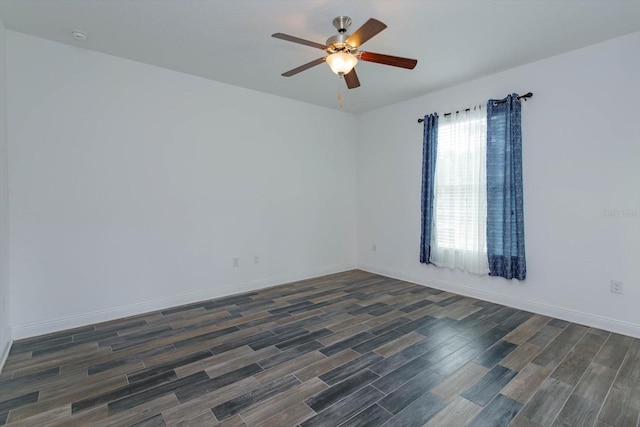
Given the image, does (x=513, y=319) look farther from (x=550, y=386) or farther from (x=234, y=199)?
(x=234, y=199)

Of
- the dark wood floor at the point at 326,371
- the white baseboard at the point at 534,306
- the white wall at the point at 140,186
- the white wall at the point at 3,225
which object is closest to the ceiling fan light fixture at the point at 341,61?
the white wall at the point at 140,186

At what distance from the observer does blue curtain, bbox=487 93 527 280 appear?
349cm

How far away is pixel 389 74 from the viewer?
3.64 meters

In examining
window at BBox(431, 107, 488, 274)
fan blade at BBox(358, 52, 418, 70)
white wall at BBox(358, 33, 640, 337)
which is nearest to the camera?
fan blade at BBox(358, 52, 418, 70)

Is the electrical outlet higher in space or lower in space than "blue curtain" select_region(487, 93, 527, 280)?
lower

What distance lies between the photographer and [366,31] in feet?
6.89

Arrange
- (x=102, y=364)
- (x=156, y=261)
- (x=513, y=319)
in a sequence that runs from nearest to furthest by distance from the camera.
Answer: (x=102, y=364)
(x=513, y=319)
(x=156, y=261)

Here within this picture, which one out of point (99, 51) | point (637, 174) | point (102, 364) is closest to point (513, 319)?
point (637, 174)

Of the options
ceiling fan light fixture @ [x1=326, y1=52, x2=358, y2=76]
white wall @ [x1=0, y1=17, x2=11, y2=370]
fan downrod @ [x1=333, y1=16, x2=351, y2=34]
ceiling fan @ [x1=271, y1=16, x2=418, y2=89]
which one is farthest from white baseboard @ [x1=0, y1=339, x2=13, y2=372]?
fan downrod @ [x1=333, y1=16, x2=351, y2=34]

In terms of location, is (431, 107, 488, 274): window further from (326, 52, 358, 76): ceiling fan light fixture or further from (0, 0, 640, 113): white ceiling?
(326, 52, 358, 76): ceiling fan light fixture

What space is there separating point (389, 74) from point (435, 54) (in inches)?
23.5

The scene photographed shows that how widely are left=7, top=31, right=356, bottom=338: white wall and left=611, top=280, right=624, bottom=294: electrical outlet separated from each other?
354cm

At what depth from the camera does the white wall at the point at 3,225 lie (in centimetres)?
250

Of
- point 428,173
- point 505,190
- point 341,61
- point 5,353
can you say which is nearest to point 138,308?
point 5,353
